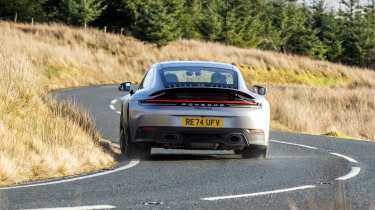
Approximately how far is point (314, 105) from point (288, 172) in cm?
1725

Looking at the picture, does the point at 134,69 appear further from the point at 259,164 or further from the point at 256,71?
the point at 259,164

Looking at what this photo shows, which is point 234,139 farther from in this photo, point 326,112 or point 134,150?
point 326,112

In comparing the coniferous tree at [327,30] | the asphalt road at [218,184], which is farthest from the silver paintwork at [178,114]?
the coniferous tree at [327,30]

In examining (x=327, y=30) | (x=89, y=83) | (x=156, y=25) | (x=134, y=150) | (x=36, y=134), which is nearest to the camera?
(x=36, y=134)

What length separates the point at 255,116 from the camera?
11430mm

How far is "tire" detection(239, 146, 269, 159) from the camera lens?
12.0m

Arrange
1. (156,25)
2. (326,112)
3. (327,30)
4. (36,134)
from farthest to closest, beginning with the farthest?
(327,30) → (156,25) → (326,112) → (36,134)

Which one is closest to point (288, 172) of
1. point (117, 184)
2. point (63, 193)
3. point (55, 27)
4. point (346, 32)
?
point (117, 184)

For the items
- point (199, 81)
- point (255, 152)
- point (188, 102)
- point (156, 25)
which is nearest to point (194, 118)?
point (188, 102)

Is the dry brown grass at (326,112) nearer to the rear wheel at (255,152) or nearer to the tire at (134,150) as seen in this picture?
the rear wheel at (255,152)

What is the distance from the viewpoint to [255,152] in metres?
12.1

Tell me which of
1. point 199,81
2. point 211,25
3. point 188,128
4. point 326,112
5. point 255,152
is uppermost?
point 199,81

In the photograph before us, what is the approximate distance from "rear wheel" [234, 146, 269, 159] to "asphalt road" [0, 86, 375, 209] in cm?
16

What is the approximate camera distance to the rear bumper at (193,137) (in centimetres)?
1118
